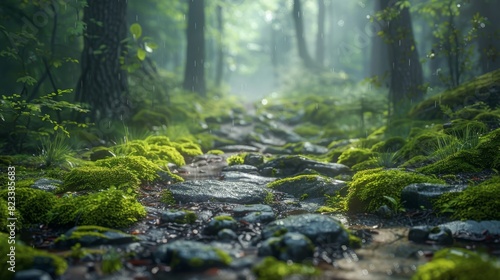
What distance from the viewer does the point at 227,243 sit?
12.3 feet

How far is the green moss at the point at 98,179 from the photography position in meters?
5.27

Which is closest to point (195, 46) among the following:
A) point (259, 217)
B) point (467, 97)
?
point (467, 97)

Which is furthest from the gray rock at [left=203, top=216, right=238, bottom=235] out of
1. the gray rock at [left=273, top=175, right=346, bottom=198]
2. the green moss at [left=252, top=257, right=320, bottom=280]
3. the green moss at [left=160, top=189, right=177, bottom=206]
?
the gray rock at [left=273, top=175, right=346, bottom=198]

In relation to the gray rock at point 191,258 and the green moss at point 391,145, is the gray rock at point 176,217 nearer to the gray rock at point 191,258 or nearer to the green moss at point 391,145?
the gray rock at point 191,258

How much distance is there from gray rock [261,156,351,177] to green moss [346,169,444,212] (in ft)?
5.67

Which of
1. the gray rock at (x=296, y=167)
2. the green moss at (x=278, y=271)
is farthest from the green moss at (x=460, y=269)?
the gray rock at (x=296, y=167)

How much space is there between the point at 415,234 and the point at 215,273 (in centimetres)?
196

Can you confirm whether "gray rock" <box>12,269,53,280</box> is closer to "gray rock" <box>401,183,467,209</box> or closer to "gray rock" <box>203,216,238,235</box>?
"gray rock" <box>203,216,238,235</box>

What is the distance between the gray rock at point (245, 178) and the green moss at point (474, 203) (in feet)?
9.25

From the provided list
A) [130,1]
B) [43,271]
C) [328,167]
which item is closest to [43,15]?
[328,167]

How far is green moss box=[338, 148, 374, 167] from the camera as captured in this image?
7.45 m

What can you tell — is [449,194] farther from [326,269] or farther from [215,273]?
[215,273]

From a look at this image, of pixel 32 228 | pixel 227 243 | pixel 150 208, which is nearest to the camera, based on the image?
pixel 227 243

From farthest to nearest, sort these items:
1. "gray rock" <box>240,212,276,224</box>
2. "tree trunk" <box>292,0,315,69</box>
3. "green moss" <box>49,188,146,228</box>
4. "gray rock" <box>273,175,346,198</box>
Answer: "tree trunk" <box>292,0,315,69</box>
"gray rock" <box>273,175,346,198</box>
"gray rock" <box>240,212,276,224</box>
"green moss" <box>49,188,146,228</box>
